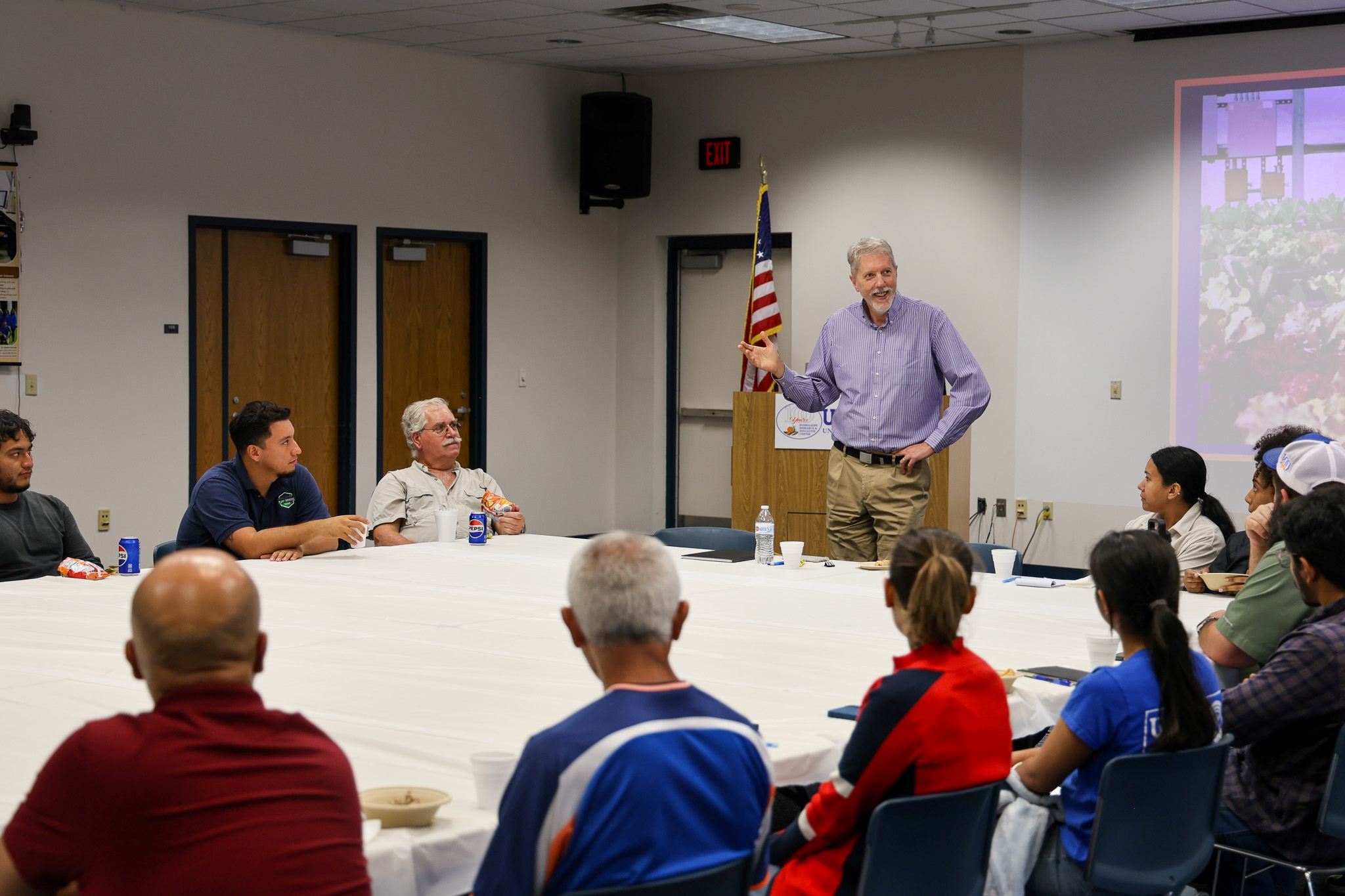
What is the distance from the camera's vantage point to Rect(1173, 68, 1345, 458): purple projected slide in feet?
25.3

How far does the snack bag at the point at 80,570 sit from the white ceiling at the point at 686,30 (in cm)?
411

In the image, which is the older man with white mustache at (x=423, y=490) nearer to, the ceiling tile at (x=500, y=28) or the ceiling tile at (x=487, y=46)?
the ceiling tile at (x=500, y=28)

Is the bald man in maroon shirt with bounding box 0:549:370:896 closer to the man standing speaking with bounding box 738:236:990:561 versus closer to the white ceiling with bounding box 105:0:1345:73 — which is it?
the man standing speaking with bounding box 738:236:990:561

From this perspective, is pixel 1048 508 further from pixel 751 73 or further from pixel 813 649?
pixel 813 649

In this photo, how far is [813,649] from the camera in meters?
3.46

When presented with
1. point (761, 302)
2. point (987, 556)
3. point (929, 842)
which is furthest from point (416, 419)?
point (761, 302)

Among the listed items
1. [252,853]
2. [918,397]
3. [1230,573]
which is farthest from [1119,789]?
[918,397]

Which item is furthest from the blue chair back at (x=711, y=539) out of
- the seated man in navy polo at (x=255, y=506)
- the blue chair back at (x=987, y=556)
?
the seated man in navy polo at (x=255, y=506)

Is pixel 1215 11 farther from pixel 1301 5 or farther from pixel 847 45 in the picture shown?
pixel 847 45

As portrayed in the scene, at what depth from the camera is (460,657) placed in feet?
10.9

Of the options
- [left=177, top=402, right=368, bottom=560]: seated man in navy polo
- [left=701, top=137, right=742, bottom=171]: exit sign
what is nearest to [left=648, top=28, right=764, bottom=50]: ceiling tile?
[left=701, top=137, right=742, bottom=171]: exit sign

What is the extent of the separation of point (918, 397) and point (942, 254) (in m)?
3.32

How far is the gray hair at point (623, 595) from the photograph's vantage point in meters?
1.89

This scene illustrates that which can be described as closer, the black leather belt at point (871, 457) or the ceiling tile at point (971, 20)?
the black leather belt at point (871, 457)
